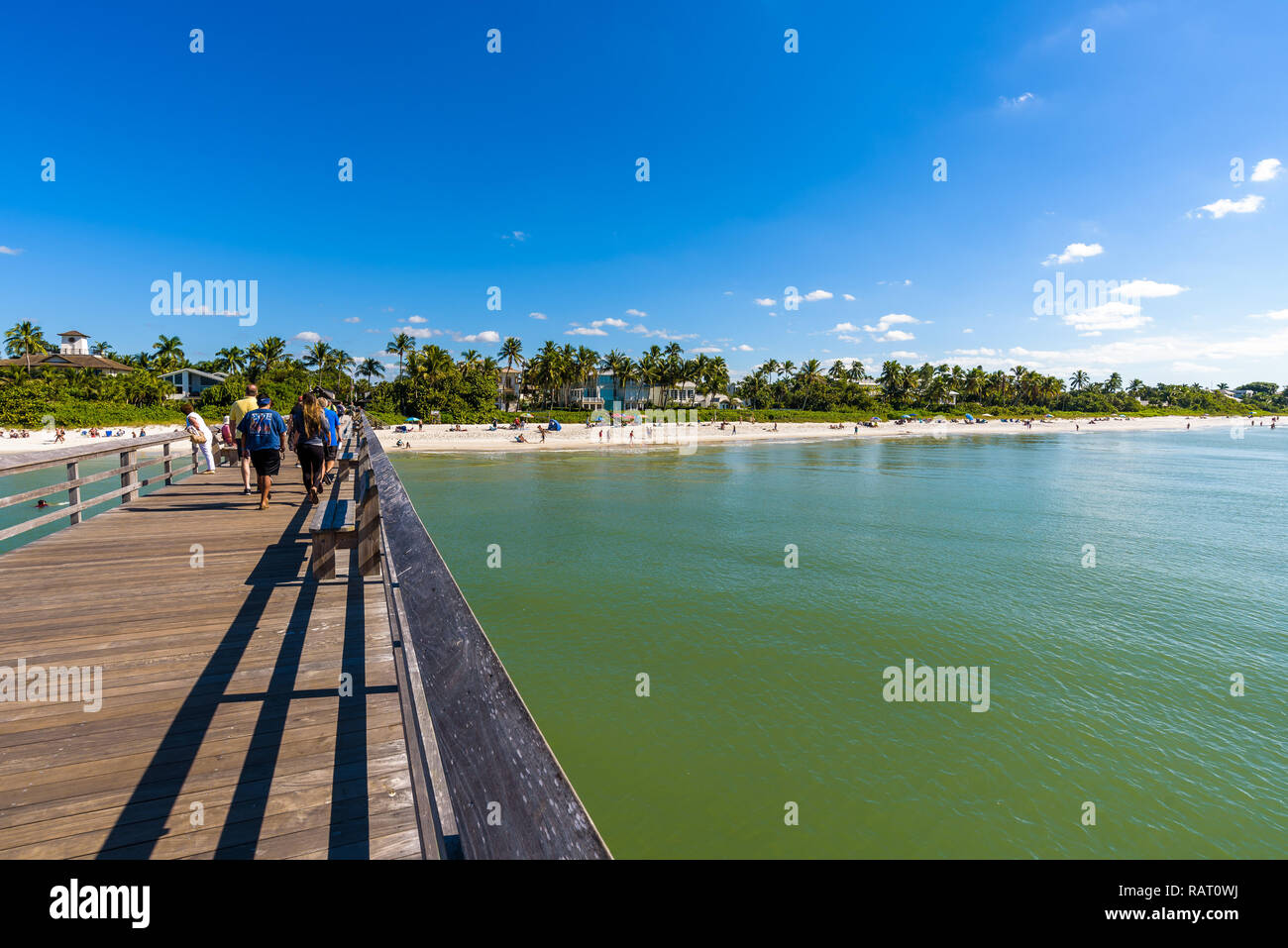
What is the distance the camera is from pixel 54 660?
4.41 m

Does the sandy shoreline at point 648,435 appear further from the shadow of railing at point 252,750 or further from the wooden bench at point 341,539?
the shadow of railing at point 252,750

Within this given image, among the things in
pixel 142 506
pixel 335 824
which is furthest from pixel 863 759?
pixel 142 506

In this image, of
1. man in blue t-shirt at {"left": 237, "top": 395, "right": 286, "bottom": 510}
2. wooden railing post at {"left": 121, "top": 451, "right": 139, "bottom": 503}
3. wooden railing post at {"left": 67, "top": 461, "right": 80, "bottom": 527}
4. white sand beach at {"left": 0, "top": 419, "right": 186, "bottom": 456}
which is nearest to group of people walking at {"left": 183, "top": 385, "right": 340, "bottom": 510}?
man in blue t-shirt at {"left": 237, "top": 395, "right": 286, "bottom": 510}

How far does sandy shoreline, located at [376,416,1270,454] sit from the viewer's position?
209 feet

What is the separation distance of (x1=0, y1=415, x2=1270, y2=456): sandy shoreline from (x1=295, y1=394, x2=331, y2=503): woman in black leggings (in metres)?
32.1

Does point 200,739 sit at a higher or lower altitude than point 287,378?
lower

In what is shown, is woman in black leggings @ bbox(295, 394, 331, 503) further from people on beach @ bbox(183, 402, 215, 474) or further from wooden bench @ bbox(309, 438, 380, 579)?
wooden bench @ bbox(309, 438, 380, 579)

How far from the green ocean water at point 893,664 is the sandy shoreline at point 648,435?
1341 inches

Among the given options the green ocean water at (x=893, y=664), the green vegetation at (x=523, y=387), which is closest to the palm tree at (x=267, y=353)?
the green vegetation at (x=523, y=387)

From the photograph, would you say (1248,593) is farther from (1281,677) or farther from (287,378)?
(287,378)

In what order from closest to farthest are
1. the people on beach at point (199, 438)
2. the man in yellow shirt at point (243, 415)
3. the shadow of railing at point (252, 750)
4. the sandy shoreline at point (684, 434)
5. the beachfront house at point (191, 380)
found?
the shadow of railing at point (252, 750)
the man in yellow shirt at point (243, 415)
the people on beach at point (199, 438)
the sandy shoreline at point (684, 434)
the beachfront house at point (191, 380)

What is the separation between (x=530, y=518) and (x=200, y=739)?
22.3 m

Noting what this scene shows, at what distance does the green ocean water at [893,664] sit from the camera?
7199mm

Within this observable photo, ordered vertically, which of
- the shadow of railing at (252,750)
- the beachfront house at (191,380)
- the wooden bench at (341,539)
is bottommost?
the shadow of railing at (252,750)
